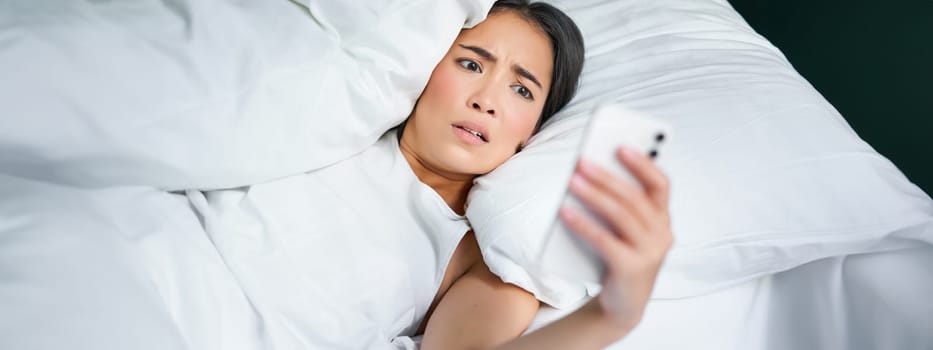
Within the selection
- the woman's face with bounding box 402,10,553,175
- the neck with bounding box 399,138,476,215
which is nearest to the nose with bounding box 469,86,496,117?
the woman's face with bounding box 402,10,553,175

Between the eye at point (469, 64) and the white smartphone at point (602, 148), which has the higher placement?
the white smartphone at point (602, 148)

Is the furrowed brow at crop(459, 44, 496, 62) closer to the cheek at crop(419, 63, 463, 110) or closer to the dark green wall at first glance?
the cheek at crop(419, 63, 463, 110)

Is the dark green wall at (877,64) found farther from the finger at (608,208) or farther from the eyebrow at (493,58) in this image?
the finger at (608,208)

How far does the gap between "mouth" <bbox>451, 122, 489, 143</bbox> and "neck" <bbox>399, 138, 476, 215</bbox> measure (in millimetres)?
101

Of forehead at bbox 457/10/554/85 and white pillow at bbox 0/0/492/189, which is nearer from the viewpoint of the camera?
white pillow at bbox 0/0/492/189

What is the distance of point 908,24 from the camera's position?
1381 mm

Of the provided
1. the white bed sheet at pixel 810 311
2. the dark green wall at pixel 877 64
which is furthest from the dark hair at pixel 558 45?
the dark green wall at pixel 877 64

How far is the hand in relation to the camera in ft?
2.03

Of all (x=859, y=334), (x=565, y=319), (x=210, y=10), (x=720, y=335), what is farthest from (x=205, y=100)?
(x=859, y=334)

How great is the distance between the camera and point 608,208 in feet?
2.04

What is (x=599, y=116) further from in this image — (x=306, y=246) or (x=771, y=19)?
(x=771, y=19)

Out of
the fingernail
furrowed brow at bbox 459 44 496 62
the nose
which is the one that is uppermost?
the fingernail

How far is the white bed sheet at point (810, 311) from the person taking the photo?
98cm

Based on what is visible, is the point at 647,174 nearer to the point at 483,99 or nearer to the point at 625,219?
the point at 625,219
